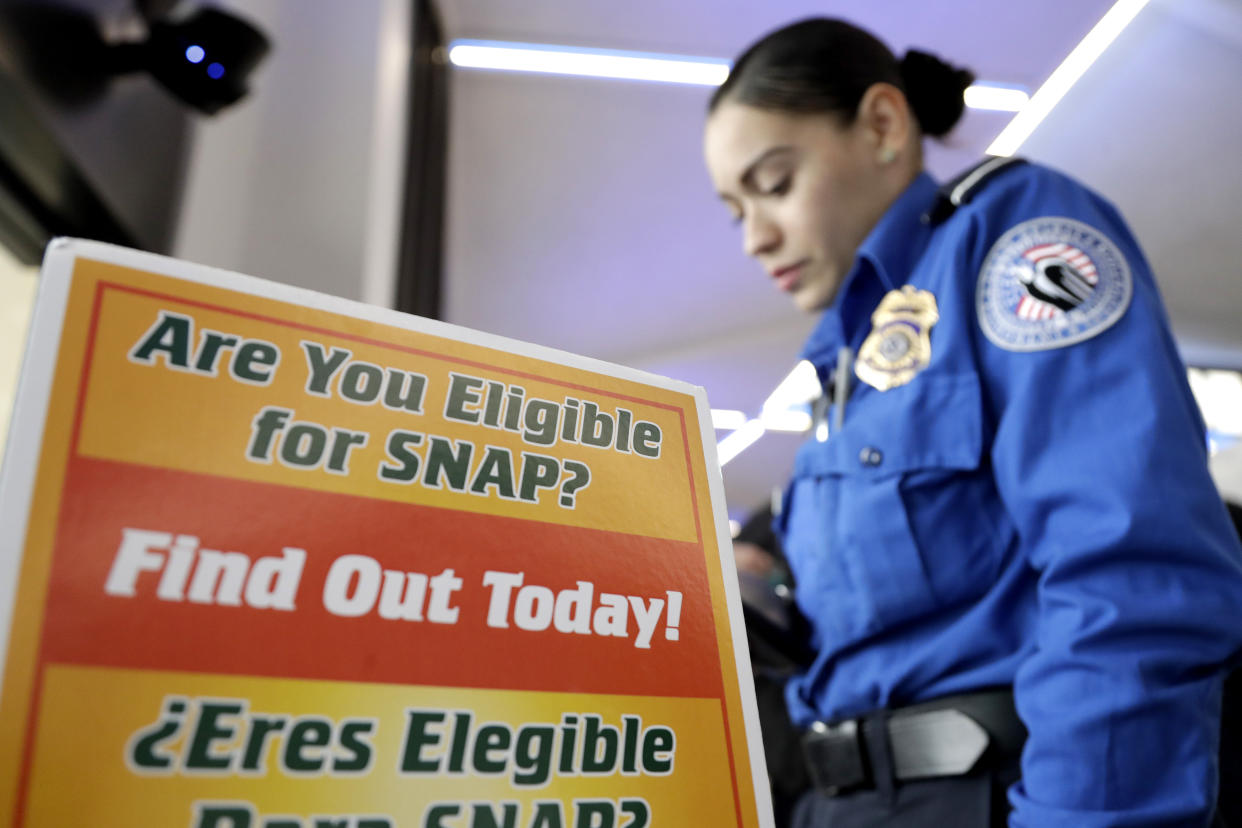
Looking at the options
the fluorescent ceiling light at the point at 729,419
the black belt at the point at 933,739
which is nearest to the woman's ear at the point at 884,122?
the black belt at the point at 933,739

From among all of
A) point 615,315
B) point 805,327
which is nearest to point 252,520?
point 615,315

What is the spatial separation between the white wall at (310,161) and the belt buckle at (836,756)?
3.81ft

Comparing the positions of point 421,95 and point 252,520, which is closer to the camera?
point 252,520

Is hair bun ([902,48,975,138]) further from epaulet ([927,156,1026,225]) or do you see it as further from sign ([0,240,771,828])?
sign ([0,240,771,828])

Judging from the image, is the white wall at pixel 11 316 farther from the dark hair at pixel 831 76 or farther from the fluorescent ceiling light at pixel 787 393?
the fluorescent ceiling light at pixel 787 393

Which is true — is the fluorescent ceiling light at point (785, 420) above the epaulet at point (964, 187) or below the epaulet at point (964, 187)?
above

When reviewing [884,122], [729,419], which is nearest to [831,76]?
[884,122]

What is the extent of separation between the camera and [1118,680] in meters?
0.51

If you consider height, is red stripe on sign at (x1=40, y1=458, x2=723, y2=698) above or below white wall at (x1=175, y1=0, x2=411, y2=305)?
below

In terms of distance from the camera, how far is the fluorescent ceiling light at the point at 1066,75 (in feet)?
7.76

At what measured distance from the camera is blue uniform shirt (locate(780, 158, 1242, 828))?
51 cm

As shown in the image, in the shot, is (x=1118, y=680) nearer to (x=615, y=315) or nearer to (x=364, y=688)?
(x=364, y=688)

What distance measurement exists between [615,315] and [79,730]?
3665 mm

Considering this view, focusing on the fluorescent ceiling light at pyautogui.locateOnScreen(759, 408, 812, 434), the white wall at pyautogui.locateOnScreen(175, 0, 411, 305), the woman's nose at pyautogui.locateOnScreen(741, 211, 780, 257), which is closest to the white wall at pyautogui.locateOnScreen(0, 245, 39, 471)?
the white wall at pyautogui.locateOnScreen(175, 0, 411, 305)
